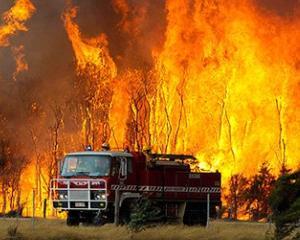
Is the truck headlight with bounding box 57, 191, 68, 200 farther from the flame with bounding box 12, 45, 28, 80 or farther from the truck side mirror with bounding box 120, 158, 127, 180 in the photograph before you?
the flame with bounding box 12, 45, 28, 80

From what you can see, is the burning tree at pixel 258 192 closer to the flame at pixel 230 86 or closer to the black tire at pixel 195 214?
the flame at pixel 230 86

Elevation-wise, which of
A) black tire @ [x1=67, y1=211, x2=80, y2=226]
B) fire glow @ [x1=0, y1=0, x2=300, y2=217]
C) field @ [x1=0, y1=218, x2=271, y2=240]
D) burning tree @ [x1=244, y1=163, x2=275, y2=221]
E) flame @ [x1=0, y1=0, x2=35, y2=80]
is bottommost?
field @ [x1=0, y1=218, x2=271, y2=240]

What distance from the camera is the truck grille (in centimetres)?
3391

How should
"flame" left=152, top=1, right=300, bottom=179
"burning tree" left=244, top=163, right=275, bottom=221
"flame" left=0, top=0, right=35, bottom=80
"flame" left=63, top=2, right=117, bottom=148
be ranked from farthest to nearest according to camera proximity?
1. "flame" left=0, top=0, right=35, bottom=80
2. "flame" left=63, top=2, right=117, bottom=148
3. "flame" left=152, top=1, right=300, bottom=179
4. "burning tree" left=244, top=163, right=275, bottom=221

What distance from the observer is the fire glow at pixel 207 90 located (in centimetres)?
6106

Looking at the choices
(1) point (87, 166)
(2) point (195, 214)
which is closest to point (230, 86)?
(2) point (195, 214)

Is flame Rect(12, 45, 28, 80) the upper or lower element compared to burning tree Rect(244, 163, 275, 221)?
upper

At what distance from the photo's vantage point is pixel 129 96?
218 ft

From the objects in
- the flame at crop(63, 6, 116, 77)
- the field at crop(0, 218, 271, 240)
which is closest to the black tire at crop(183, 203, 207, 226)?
the field at crop(0, 218, 271, 240)

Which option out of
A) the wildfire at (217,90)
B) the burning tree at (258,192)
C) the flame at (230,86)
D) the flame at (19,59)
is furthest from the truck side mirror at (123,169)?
the flame at (19,59)

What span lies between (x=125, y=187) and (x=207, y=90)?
93.5ft

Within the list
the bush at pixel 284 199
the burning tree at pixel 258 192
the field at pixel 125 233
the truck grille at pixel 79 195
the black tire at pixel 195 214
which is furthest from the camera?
the burning tree at pixel 258 192

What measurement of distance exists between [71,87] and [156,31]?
26.0ft

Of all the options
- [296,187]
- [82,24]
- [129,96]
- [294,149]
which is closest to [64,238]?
[296,187]
